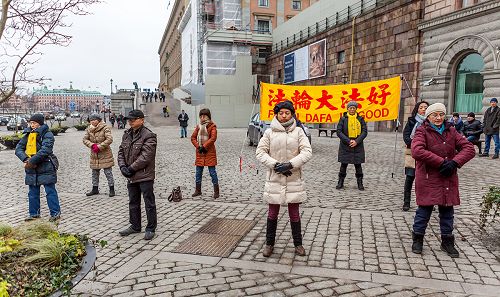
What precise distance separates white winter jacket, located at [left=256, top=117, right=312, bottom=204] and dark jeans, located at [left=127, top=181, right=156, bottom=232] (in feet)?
6.09

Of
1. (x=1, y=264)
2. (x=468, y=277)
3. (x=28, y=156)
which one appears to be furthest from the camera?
(x=28, y=156)

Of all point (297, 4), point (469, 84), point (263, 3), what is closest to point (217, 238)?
point (469, 84)

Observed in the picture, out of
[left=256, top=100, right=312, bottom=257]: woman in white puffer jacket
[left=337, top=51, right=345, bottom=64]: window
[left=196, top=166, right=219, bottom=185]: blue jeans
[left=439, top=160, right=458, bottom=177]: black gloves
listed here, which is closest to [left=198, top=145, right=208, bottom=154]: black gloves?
[left=196, top=166, right=219, bottom=185]: blue jeans

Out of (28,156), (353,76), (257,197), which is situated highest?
(353,76)

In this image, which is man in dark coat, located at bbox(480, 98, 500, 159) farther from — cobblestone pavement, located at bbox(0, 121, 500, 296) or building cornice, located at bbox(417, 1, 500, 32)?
building cornice, located at bbox(417, 1, 500, 32)

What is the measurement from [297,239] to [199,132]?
366 centimetres

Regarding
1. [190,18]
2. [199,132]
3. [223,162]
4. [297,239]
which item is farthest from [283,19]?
[297,239]

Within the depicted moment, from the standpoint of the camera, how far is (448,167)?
4113 mm

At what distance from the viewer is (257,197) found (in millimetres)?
7496

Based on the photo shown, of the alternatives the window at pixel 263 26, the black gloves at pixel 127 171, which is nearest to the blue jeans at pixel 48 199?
the black gloves at pixel 127 171

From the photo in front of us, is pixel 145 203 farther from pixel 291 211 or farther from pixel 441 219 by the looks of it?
pixel 441 219

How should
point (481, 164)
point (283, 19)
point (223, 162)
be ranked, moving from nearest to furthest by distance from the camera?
point (481, 164) < point (223, 162) < point (283, 19)

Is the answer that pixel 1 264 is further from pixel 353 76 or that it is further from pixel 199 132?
pixel 353 76

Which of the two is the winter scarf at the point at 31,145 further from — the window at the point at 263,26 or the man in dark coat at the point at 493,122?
the window at the point at 263,26
